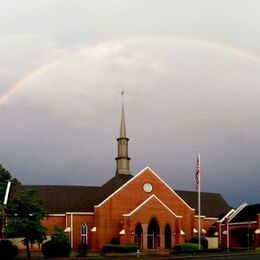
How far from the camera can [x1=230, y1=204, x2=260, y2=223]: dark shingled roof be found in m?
87.7

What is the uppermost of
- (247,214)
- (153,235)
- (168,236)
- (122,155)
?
(122,155)

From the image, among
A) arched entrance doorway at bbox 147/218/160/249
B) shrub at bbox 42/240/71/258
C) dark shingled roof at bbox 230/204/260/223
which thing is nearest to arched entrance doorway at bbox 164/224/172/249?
arched entrance doorway at bbox 147/218/160/249

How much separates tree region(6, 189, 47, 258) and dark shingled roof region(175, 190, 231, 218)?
144 ft

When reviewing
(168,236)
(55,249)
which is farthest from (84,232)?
(55,249)

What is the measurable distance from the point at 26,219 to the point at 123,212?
27.5m

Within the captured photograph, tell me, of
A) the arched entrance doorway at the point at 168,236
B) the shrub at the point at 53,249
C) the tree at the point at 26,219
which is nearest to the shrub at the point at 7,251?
the tree at the point at 26,219

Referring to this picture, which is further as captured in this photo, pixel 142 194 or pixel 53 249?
pixel 142 194

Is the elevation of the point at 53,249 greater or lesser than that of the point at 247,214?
lesser

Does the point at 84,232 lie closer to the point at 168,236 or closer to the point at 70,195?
the point at 70,195

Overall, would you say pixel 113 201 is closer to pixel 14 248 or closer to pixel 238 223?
pixel 238 223

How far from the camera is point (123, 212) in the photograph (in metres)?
84.8

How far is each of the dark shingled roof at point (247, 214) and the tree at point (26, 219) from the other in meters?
39.5

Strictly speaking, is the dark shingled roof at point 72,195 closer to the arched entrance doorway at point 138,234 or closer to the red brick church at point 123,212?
the red brick church at point 123,212

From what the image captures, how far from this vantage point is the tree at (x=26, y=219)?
5909cm
